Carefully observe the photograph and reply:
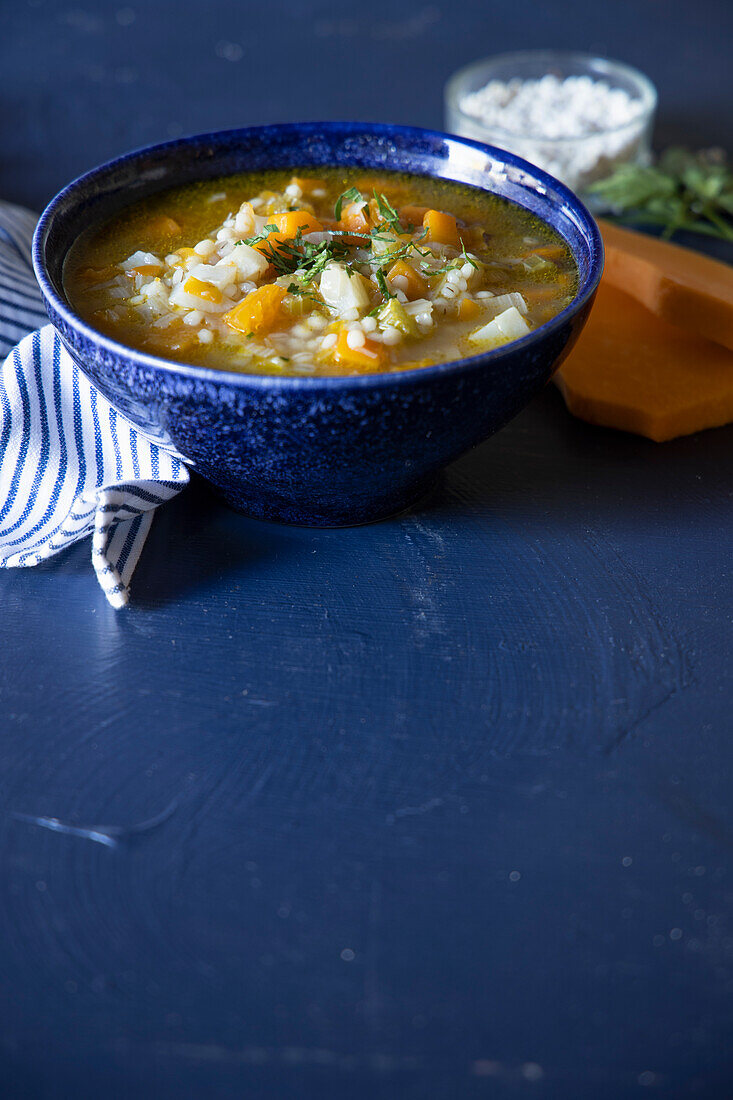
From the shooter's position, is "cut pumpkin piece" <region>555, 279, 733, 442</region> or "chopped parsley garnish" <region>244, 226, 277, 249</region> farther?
"cut pumpkin piece" <region>555, 279, 733, 442</region>

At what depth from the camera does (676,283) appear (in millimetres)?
2082

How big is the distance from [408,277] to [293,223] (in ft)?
0.84

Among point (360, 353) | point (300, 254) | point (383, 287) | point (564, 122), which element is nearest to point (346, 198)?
point (300, 254)

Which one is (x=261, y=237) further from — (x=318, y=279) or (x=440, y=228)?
(x=440, y=228)

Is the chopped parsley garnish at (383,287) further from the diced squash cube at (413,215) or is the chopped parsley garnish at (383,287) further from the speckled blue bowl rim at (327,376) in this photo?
the diced squash cube at (413,215)

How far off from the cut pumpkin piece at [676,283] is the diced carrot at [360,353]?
0.77m

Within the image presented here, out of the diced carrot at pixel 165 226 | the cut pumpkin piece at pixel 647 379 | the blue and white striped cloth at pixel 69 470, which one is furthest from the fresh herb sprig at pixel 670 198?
the blue and white striped cloth at pixel 69 470

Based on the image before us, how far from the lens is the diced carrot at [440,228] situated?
192 cm

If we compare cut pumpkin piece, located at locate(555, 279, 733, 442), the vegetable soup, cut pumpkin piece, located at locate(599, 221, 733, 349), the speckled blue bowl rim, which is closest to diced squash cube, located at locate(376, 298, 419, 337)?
the vegetable soup

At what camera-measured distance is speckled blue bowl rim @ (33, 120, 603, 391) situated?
1429 mm

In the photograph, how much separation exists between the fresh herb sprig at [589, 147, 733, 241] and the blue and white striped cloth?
1467 millimetres

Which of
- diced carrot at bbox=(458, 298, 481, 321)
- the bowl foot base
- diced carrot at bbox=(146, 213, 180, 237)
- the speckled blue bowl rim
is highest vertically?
the speckled blue bowl rim

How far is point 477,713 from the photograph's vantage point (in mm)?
1529

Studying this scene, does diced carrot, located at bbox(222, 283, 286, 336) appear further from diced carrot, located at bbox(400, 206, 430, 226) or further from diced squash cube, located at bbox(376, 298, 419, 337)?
diced carrot, located at bbox(400, 206, 430, 226)
